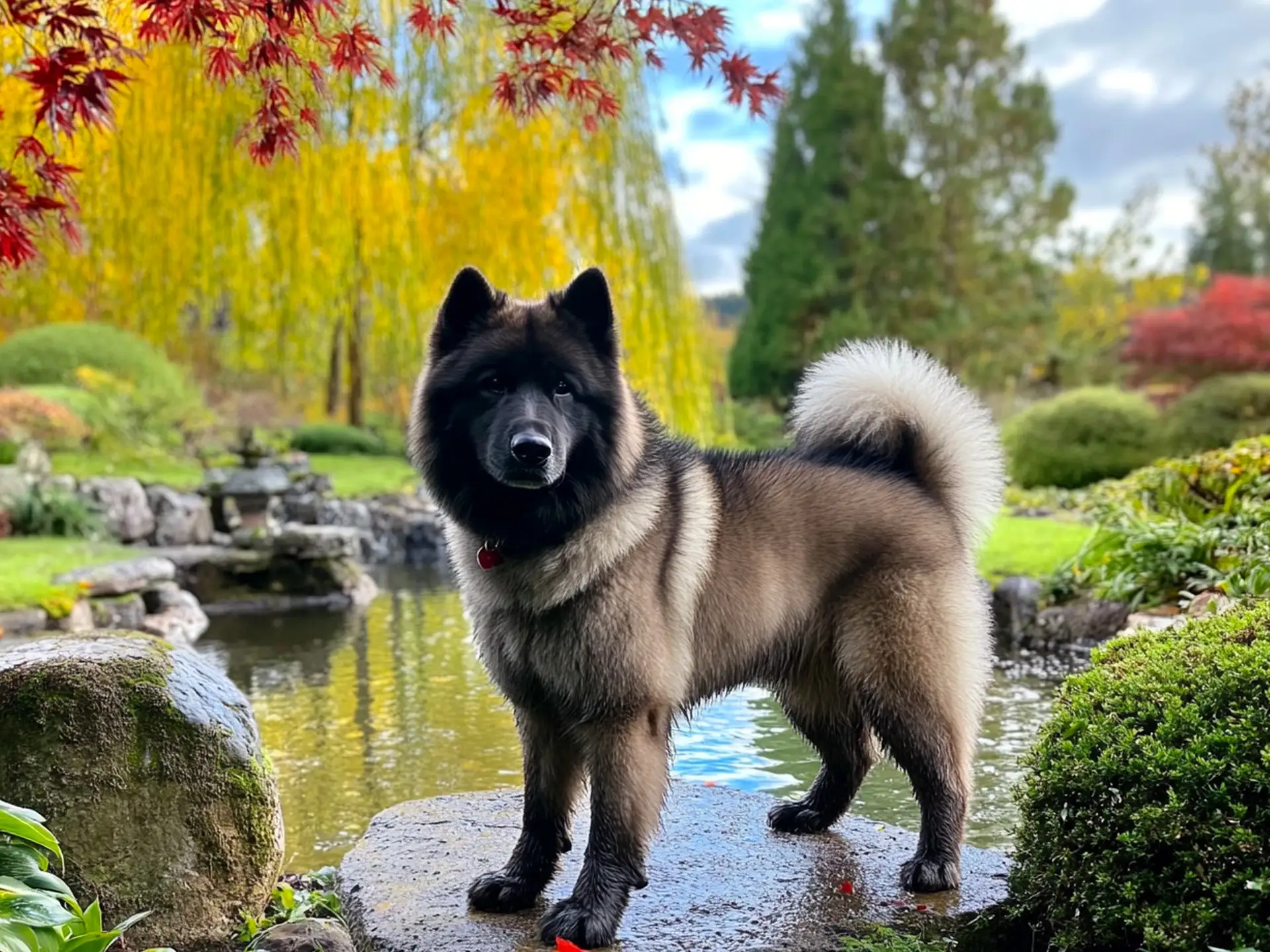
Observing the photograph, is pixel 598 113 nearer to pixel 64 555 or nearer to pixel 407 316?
pixel 64 555

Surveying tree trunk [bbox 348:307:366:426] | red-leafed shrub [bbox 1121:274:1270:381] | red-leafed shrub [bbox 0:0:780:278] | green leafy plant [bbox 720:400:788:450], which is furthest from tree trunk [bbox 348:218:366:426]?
red-leafed shrub [bbox 1121:274:1270:381]

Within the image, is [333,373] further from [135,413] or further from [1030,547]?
[1030,547]

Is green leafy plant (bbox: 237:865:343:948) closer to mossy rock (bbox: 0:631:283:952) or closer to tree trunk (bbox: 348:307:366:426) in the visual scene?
mossy rock (bbox: 0:631:283:952)

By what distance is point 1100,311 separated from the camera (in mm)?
30906

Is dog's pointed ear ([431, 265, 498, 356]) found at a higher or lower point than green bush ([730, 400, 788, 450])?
lower

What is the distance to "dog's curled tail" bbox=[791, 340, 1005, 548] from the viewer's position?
11.7 ft

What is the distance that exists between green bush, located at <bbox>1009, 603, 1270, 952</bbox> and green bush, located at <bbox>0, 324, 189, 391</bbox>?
15628 millimetres

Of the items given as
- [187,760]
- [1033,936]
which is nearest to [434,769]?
[187,760]

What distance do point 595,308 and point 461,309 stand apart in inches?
14.9

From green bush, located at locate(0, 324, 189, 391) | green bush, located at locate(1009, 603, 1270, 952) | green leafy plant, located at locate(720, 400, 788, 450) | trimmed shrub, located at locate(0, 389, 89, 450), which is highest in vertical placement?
Result: green bush, located at locate(0, 324, 189, 391)

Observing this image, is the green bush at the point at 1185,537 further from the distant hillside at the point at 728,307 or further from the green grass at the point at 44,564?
the distant hillside at the point at 728,307

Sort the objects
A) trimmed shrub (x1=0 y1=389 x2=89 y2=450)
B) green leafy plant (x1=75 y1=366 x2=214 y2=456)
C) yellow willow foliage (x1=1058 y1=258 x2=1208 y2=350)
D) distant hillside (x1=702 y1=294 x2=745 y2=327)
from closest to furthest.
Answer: trimmed shrub (x1=0 y1=389 x2=89 y2=450)
green leafy plant (x1=75 y1=366 x2=214 y2=456)
yellow willow foliage (x1=1058 y1=258 x2=1208 y2=350)
distant hillside (x1=702 y1=294 x2=745 y2=327)

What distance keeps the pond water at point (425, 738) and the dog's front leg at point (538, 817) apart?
37.0 inches

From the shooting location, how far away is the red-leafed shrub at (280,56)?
8.86 feet
